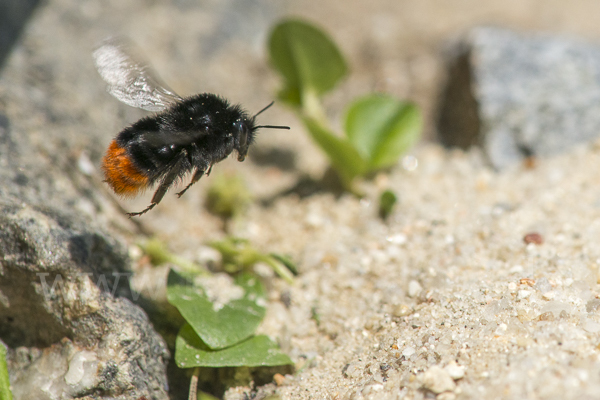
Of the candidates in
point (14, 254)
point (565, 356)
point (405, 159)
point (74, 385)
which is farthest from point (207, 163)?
point (405, 159)

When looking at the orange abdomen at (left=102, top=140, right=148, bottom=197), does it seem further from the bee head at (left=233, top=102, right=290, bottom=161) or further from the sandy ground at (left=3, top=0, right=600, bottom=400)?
the sandy ground at (left=3, top=0, right=600, bottom=400)

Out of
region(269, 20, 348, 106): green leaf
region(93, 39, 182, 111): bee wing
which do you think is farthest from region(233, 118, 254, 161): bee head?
region(269, 20, 348, 106): green leaf

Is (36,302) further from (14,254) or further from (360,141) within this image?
(360,141)

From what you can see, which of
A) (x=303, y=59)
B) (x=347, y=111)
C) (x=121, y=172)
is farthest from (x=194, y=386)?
(x=303, y=59)

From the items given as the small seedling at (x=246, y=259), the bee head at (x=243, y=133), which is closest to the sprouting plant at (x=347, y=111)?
the small seedling at (x=246, y=259)

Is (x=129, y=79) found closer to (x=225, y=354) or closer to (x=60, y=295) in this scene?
(x=60, y=295)

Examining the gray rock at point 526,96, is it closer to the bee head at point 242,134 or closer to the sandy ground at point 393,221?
the sandy ground at point 393,221
